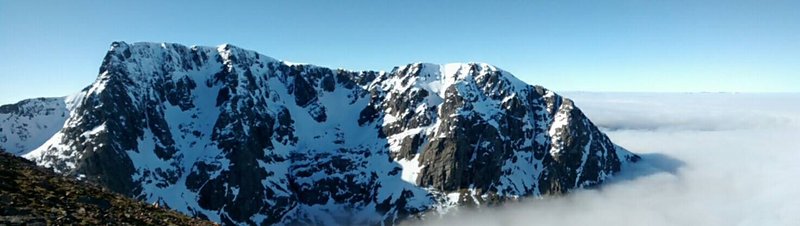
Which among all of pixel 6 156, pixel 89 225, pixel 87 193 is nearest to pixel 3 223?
pixel 89 225

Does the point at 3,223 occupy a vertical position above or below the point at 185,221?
above

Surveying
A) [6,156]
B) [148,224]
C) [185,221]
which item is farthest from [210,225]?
[6,156]

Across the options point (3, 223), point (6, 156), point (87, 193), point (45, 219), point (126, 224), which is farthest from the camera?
point (6, 156)

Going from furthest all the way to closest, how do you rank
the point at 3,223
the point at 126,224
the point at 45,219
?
the point at 126,224
the point at 45,219
the point at 3,223

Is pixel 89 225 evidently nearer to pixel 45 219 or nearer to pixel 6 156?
pixel 45 219

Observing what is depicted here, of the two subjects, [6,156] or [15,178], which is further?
[6,156]

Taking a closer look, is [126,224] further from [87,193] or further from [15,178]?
[15,178]
